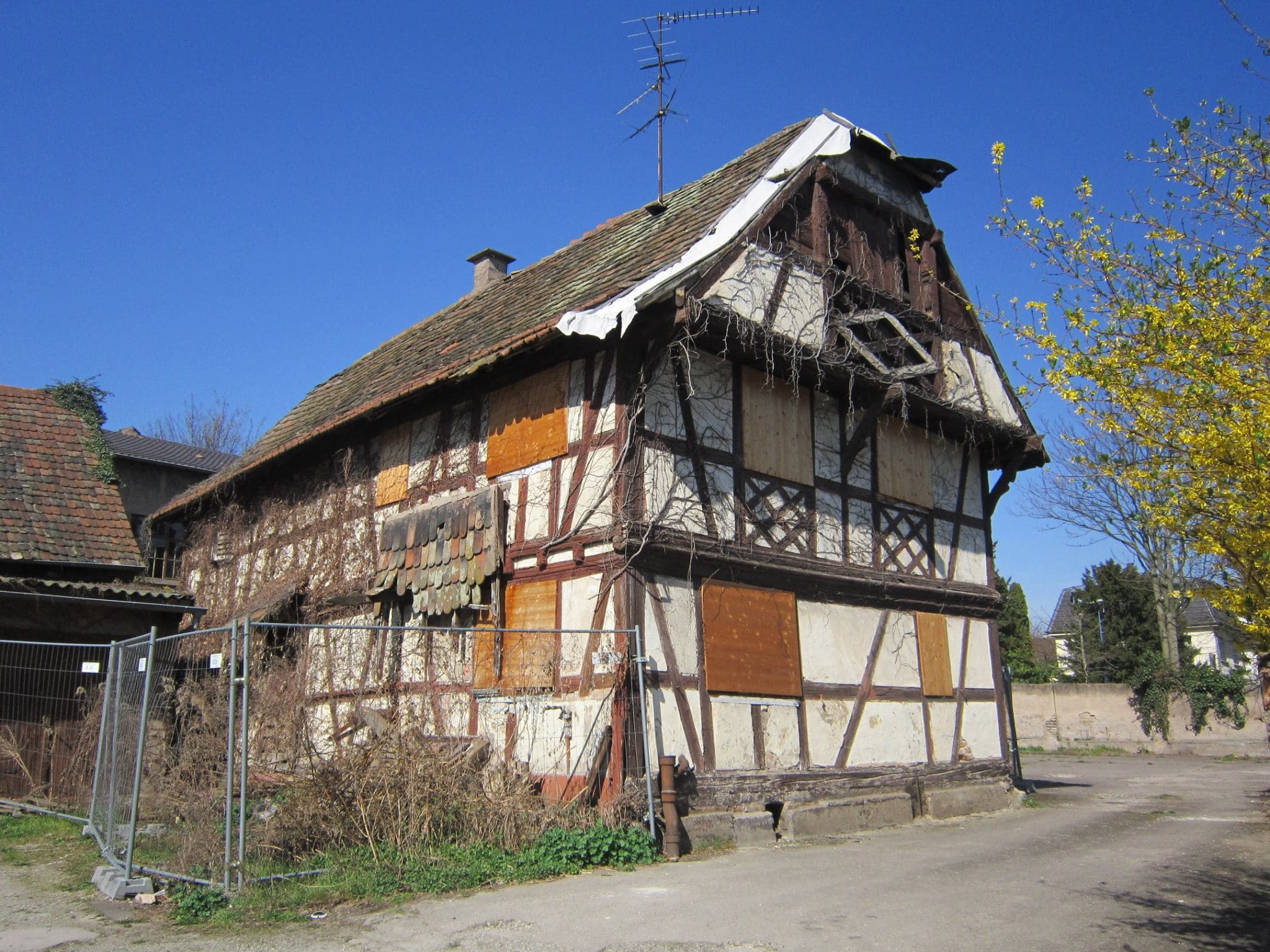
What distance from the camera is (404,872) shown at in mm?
7336

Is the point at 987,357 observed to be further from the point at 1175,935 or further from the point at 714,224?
the point at 1175,935

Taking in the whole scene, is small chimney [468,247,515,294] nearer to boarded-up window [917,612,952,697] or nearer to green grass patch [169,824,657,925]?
boarded-up window [917,612,952,697]

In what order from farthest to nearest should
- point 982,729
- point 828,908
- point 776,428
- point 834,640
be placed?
1. point 982,729
2. point 834,640
3. point 776,428
4. point 828,908

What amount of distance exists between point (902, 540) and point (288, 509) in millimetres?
9357

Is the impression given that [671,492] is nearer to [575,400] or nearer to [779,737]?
[575,400]

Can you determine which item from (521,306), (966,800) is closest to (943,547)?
(966,800)

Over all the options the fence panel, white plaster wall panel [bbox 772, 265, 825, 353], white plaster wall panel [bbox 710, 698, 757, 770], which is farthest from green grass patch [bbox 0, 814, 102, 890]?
white plaster wall panel [bbox 772, 265, 825, 353]

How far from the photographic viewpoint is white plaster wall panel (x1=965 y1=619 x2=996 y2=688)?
14195mm

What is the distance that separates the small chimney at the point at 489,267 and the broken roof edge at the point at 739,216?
7780mm

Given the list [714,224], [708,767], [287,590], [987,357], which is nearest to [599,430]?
[714,224]

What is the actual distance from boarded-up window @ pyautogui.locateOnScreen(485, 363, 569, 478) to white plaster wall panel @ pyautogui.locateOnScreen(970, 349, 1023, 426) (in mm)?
7275

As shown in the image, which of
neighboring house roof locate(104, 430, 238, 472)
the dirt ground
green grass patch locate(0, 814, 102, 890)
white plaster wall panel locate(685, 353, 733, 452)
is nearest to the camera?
the dirt ground

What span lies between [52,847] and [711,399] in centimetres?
777

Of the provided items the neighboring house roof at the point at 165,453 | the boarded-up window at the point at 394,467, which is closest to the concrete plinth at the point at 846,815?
the boarded-up window at the point at 394,467
